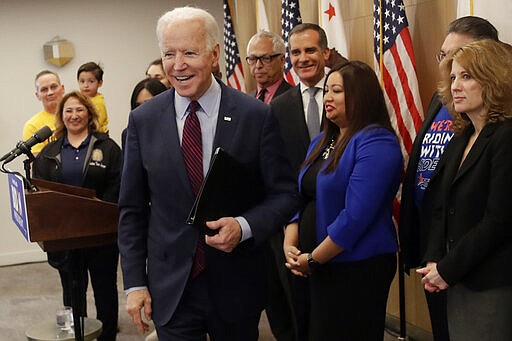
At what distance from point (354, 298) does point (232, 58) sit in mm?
4179

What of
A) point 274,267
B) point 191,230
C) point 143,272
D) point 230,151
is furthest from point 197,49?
point 274,267

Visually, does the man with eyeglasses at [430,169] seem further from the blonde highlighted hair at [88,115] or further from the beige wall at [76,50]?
the beige wall at [76,50]

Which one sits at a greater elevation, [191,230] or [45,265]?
[191,230]

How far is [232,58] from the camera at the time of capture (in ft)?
22.0

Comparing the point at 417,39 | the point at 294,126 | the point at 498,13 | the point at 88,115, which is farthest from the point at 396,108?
the point at 88,115

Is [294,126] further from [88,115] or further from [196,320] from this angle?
[196,320]

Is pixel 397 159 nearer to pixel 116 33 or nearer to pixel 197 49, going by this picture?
pixel 197 49

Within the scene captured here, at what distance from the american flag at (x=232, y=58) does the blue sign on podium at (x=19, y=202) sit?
10.2ft

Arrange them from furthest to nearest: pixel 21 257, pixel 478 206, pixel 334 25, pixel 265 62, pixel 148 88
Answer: pixel 21 257, pixel 334 25, pixel 265 62, pixel 148 88, pixel 478 206

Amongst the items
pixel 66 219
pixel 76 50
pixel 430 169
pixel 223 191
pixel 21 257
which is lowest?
pixel 21 257

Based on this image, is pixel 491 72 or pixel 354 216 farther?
pixel 354 216

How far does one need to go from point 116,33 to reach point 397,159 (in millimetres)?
5492

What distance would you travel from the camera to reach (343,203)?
9.66 ft

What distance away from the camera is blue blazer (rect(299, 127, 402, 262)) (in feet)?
9.21
